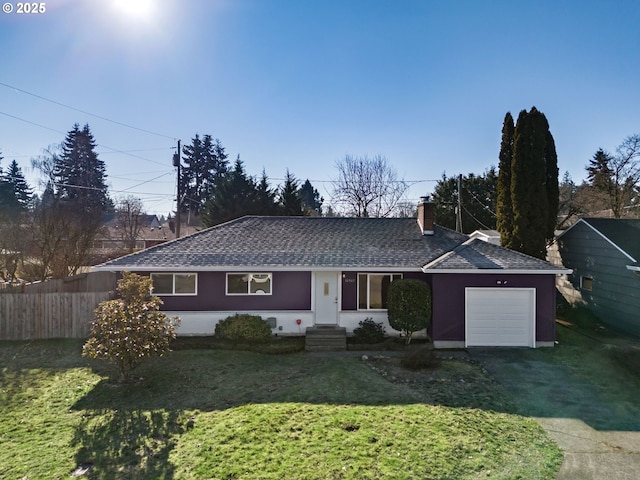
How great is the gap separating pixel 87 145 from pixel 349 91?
46147mm

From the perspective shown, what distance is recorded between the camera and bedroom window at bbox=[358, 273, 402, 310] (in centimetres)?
1424

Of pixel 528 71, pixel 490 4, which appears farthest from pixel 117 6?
pixel 528 71

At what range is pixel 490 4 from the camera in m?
10.6

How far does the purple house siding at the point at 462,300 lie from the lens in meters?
13.0

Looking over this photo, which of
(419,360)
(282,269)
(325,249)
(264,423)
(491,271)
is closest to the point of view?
(264,423)

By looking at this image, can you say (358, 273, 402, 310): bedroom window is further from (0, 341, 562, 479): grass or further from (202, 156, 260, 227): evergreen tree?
(202, 156, 260, 227): evergreen tree

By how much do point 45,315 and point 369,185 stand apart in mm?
27816

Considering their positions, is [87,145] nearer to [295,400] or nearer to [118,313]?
[118,313]

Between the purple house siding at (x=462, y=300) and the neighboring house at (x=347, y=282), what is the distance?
0.03 metres

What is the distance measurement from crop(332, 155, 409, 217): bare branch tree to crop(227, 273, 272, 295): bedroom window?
884 inches

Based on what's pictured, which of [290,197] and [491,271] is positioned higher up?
[290,197]

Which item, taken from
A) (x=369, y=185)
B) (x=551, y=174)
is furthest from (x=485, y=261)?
(x=369, y=185)

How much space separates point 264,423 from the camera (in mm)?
7406

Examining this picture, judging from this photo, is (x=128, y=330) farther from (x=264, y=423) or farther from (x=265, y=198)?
(x=265, y=198)
